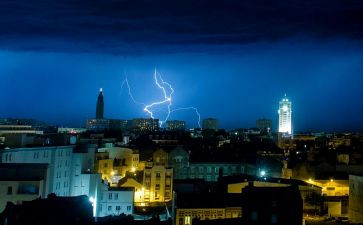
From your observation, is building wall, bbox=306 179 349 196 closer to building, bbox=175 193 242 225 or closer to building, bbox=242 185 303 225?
building, bbox=175 193 242 225

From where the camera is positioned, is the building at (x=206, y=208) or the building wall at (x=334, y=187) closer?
the building at (x=206, y=208)

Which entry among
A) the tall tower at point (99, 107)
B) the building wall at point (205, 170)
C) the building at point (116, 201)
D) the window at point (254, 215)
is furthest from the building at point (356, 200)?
the tall tower at point (99, 107)

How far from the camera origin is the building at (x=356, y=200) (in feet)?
81.6

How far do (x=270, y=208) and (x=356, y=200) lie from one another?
1198 cm

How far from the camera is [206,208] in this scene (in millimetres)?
23141

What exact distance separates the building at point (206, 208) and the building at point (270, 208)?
6.86 metres

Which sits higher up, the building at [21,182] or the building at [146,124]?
the building at [146,124]

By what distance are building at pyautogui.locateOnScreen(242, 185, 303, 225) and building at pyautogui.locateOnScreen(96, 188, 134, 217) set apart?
Answer: 13937 millimetres

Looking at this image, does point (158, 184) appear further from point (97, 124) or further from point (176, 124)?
point (176, 124)

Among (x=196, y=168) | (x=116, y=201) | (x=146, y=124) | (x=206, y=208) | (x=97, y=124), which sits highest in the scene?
(x=146, y=124)

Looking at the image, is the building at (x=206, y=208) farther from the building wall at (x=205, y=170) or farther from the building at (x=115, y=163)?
the building wall at (x=205, y=170)

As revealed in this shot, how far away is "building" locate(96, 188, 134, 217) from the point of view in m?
28.4

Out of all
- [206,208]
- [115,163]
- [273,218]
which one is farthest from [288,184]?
[115,163]

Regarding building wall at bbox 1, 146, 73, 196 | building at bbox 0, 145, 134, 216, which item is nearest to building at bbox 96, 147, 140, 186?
building at bbox 0, 145, 134, 216
